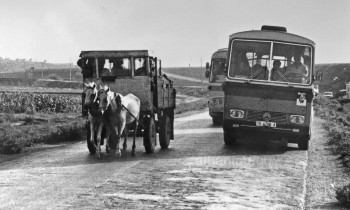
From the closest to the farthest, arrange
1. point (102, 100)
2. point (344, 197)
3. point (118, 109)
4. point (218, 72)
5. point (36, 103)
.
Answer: point (344, 197), point (102, 100), point (118, 109), point (218, 72), point (36, 103)

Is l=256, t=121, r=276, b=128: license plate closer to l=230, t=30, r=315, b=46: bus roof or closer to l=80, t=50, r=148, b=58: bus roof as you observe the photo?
l=230, t=30, r=315, b=46: bus roof

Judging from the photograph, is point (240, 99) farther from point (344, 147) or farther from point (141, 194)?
point (141, 194)

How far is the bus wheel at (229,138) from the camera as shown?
1733 centimetres

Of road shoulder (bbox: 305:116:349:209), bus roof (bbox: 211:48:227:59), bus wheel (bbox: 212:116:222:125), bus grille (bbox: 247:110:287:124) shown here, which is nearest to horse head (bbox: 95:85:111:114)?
road shoulder (bbox: 305:116:349:209)

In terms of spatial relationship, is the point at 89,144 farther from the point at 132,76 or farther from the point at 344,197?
the point at 344,197

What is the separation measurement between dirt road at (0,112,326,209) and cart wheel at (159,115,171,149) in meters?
0.33

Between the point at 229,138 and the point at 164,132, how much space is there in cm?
230

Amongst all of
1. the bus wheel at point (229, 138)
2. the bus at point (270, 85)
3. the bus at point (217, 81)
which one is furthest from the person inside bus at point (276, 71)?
the bus at point (217, 81)

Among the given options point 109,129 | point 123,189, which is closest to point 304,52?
point 109,129

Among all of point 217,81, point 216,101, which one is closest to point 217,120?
point 216,101

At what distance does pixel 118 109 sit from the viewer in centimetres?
1364

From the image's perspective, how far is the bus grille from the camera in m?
16.3

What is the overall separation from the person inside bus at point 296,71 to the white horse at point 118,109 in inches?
187

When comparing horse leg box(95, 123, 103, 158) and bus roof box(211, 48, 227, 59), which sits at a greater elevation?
bus roof box(211, 48, 227, 59)
